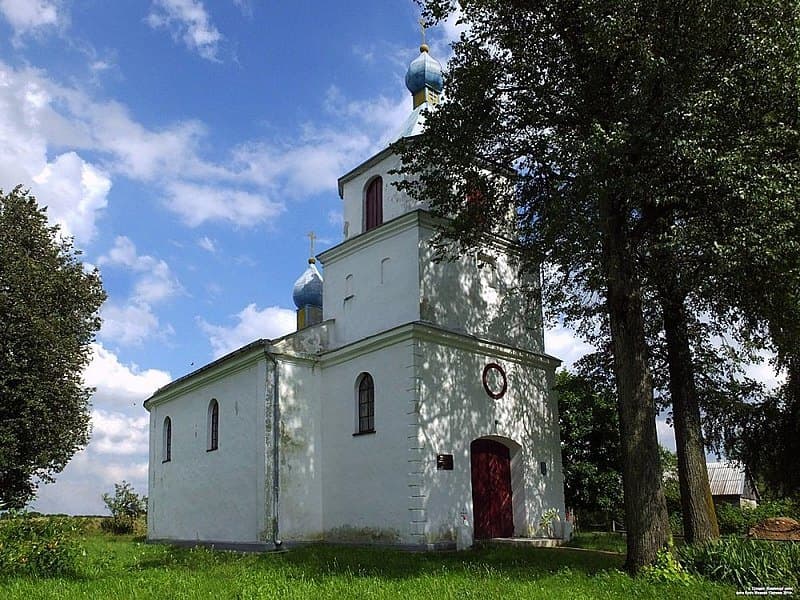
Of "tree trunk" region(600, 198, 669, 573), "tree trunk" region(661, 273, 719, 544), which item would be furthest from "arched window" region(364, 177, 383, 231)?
"tree trunk" region(661, 273, 719, 544)

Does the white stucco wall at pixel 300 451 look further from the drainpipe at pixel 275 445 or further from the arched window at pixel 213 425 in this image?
the arched window at pixel 213 425

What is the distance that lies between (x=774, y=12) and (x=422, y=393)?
31.7ft

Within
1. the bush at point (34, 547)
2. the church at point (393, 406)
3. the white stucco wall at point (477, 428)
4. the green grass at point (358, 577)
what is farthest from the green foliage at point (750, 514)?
the bush at point (34, 547)

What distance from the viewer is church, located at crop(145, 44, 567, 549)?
1638cm

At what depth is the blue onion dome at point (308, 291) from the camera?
2653cm

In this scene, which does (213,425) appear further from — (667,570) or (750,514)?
(750,514)

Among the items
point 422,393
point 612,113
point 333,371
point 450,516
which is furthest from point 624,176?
point 333,371

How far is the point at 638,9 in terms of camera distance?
11445mm

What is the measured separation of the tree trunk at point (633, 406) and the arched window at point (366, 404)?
6.51m

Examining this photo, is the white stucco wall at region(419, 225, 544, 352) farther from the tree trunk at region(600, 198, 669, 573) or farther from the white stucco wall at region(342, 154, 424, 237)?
the tree trunk at region(600, 198, 669, 573)

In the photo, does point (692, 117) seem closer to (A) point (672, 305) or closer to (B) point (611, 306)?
(B) point (611, 306)

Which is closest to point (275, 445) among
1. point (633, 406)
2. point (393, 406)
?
point (393, 406)

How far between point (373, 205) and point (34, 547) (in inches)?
446

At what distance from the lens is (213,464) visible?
20.9 meters
